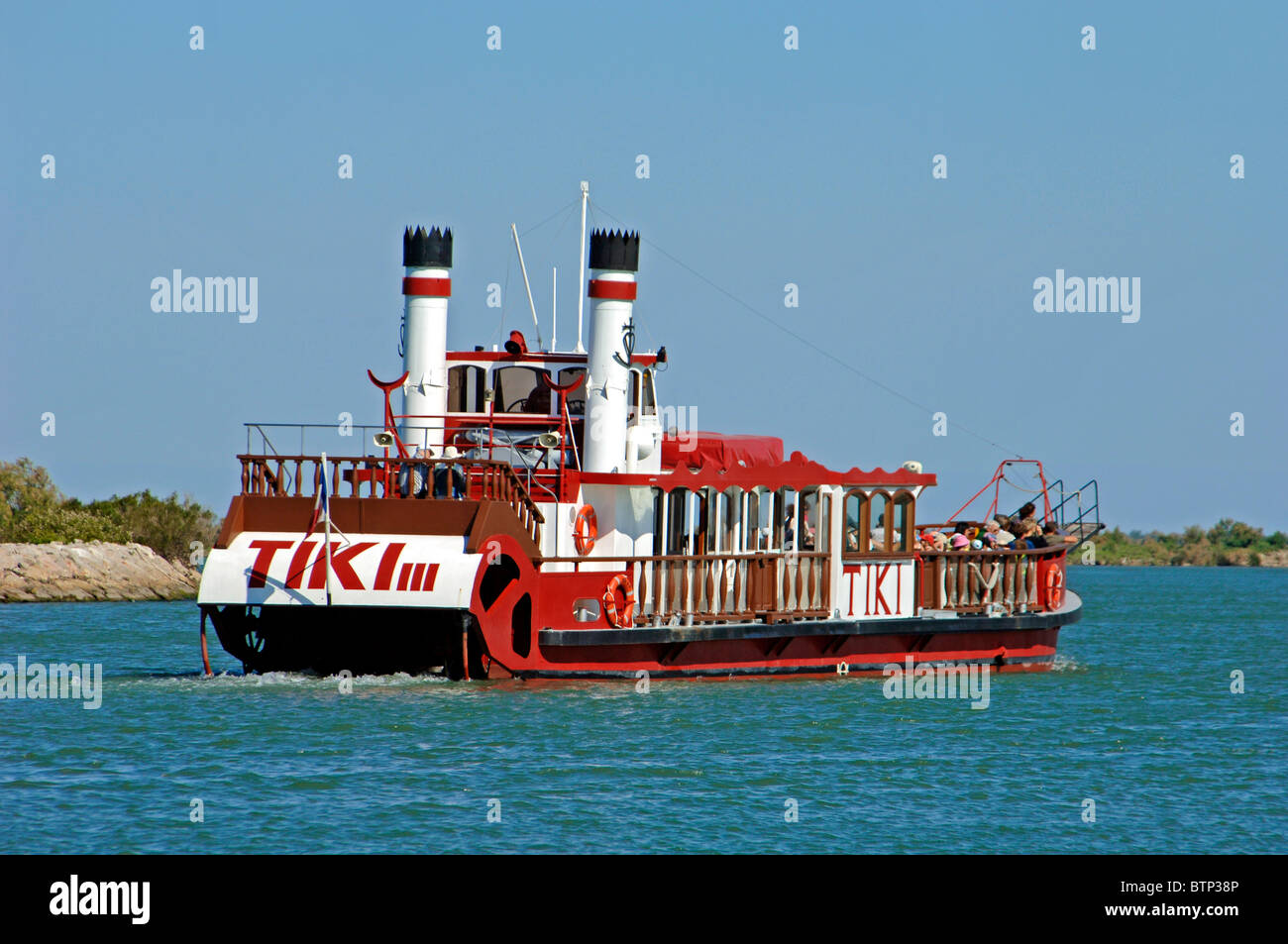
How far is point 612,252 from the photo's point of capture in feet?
84.1

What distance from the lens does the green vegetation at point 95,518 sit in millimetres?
57406

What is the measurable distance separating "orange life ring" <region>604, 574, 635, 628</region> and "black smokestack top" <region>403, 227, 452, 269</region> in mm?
5885

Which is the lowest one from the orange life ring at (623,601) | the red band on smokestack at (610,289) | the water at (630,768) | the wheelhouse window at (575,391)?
A: the water at (630,768)

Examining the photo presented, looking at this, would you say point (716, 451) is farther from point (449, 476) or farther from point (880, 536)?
point (449, 476)

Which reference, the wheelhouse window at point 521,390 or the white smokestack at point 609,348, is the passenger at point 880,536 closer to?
the white smokestack at point 609,348

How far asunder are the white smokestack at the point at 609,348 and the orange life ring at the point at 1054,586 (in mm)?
8151

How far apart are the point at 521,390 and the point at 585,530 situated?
2617 millimetres

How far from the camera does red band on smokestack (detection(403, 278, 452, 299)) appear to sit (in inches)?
1044

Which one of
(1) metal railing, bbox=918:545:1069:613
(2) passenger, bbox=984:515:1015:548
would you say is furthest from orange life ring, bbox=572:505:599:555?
(2) passenger, bbox=984:515:1015:548

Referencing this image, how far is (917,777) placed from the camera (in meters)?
19.7

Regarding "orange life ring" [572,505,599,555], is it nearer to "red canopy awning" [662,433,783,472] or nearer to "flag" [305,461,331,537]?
"red canopy awning" [662,433,783,472]

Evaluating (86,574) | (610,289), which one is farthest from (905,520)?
(86,574)

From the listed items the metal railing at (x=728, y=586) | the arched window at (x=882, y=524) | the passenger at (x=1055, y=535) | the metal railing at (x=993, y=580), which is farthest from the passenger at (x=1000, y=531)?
the metal railing at (x=728, y=586)
